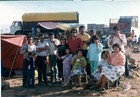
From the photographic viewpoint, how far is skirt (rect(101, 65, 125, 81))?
895 centimetres

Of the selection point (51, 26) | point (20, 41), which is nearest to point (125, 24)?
point (51, 26)

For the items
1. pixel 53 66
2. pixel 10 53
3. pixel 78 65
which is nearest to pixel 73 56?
pixel 78 65

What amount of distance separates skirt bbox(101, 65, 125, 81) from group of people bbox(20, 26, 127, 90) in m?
0.11

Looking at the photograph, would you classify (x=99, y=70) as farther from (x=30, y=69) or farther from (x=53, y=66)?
(x=30, y=69)

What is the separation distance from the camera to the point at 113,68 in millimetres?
9023

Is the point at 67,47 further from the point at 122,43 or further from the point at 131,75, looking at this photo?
the point at 131,75

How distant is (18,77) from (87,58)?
3448 millimetres

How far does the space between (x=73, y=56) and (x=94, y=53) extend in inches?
24.6

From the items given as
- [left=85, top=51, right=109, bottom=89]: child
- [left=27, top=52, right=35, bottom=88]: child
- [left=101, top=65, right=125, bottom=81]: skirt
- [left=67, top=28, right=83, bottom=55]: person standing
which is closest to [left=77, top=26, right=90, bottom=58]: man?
[left=67, top=28, right=83, bottom=55]: person standing

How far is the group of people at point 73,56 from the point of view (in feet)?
30.5

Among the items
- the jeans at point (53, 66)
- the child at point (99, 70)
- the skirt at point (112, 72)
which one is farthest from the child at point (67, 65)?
the skirt at point (112, 72)

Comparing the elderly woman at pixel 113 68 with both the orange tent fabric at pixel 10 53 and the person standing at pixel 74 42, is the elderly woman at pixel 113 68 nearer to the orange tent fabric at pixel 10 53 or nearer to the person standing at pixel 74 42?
the person standing at pixel 74 42

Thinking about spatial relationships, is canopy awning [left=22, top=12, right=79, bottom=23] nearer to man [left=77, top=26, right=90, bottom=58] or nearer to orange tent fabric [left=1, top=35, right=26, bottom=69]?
orange tent fabric [left=1, top=35, right=26, bottom=69]

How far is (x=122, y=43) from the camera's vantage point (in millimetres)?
10016
